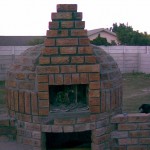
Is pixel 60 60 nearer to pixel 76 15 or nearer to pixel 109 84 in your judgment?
pixel 76 15

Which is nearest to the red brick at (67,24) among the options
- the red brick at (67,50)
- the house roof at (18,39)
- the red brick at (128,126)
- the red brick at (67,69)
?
the red brick at (67,50)

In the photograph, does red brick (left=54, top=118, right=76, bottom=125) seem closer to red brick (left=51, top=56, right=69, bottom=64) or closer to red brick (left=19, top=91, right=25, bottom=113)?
red brick (left=19, top=91, right=25, bottom=113)

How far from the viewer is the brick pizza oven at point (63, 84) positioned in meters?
4.23

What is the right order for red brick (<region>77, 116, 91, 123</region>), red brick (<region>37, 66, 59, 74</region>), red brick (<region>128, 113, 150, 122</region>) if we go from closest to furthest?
red brick (<region>37, 66, 59, 74</region>), red brick (<region>77, 116, 91, 123</region>), red brick (<region>128, 113, 150, 122</region>)

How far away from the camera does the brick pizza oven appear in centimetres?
423

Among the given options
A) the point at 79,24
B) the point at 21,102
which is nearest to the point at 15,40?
the point at 21,102

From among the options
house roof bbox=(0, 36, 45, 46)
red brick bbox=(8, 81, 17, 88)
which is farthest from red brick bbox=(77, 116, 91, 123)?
house roof bbox=(0, 36, 45, 46)

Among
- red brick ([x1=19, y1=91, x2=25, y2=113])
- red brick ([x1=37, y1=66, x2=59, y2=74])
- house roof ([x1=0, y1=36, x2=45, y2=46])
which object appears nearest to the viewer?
red brick ([x1=37, y1=66, x2=59, y2=74])

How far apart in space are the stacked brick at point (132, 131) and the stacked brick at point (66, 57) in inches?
27.0

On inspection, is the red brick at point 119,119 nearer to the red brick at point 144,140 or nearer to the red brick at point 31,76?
the red brick at point 144,140

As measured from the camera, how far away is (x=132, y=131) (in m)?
4.54

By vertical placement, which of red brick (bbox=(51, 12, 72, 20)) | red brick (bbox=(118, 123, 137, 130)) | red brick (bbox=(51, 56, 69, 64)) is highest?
red brick (bbox=(51, 12, 72, 20))

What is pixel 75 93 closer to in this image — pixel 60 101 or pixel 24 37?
pixel 60 101

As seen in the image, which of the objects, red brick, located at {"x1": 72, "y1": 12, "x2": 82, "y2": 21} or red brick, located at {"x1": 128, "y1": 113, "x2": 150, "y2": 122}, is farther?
red brick, located at {"x1": 128, "y1": 113, "x2": 150, "y2": 122}
